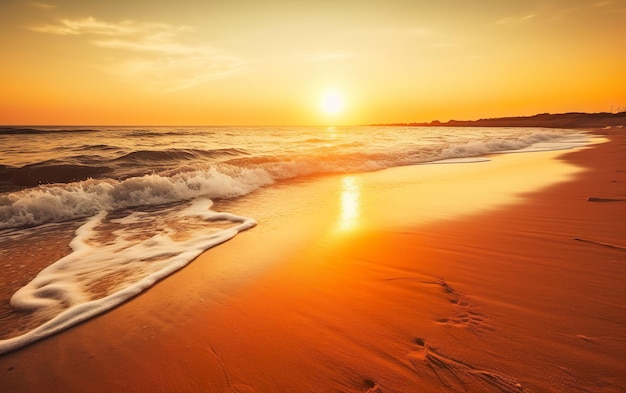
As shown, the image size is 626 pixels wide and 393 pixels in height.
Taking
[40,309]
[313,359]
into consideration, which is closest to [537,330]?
[313,359]

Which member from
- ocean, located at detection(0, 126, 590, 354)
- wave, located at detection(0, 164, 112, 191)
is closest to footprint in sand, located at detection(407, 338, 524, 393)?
ocean, located at detection(0, 126, 590, 354)

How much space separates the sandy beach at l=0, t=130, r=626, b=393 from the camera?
1908 mm

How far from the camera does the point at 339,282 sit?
319 centimetres

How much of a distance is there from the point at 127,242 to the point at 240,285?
269 cm

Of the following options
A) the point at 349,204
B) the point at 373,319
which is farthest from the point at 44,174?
the point at 373,319

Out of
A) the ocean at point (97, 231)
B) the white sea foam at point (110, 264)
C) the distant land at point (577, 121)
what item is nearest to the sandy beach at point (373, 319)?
the white sea foam at point (110, 264)

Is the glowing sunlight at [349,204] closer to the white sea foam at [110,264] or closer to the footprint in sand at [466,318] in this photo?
the white sea foam at [110,264]

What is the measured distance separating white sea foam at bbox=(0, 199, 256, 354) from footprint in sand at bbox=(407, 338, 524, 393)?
2808 mm

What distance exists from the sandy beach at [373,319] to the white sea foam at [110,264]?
197 millimetres

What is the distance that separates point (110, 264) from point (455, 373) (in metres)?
4.08

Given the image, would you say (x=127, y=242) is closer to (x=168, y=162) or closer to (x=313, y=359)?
(x=313, y=359)

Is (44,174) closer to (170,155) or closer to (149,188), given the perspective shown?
(170,155)

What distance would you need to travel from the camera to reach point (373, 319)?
8.14 ft

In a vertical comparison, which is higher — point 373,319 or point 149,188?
point 149,188
